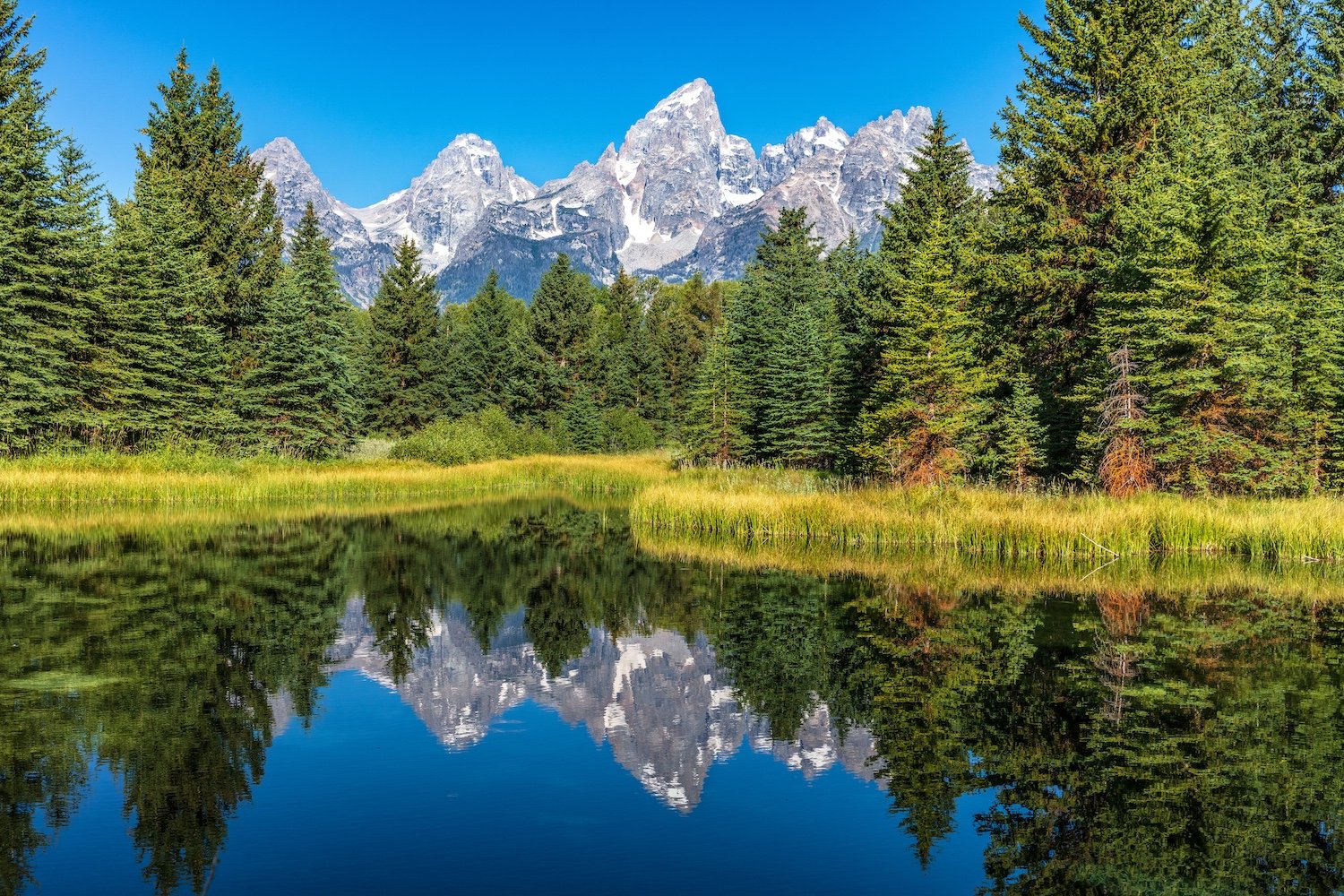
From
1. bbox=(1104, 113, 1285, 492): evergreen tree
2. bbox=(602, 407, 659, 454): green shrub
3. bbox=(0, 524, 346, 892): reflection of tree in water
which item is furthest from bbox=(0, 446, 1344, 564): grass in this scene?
bbox=(602, 407, 659, 454): green shrub

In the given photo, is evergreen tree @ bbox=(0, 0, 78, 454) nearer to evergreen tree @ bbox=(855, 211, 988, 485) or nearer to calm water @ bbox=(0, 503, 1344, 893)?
calm water @ bbox=(0, 503, 1344, 893)

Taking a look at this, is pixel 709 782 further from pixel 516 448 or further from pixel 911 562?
pixel 516 448

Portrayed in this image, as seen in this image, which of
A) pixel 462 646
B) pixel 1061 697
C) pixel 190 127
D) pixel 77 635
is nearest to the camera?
pixel 1061 697

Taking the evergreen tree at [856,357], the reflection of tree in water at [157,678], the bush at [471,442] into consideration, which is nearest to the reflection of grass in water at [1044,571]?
the reflection of tree in water at [157,678]

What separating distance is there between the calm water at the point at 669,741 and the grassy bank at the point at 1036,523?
4.12m

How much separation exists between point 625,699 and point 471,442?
4528 centimetres

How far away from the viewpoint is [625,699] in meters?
11.4

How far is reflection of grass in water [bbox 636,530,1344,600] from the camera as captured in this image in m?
17.5

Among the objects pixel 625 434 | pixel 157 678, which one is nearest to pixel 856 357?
pixel 625 434

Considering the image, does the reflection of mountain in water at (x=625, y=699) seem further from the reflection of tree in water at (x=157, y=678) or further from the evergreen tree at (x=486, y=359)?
the evergreen tree at (x=486, y=359)

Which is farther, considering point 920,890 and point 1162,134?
point 1162,134

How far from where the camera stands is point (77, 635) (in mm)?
12828

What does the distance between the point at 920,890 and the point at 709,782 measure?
269 cm

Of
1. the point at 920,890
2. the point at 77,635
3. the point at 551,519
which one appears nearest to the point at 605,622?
the point at 77,635
